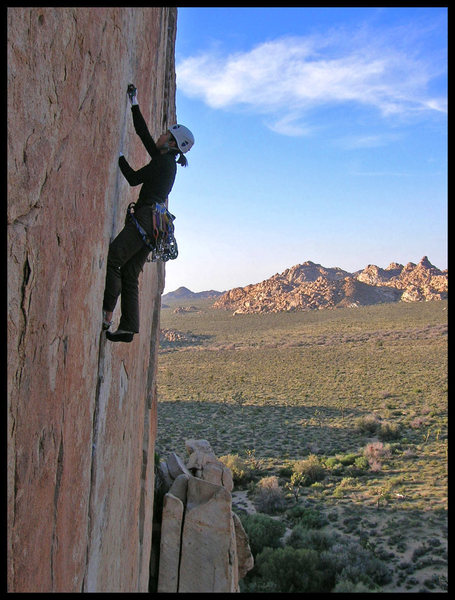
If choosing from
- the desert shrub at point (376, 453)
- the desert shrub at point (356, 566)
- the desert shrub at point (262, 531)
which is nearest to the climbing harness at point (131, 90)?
the desert shrub at point (356, 566)

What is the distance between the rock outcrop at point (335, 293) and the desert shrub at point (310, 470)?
257 ft

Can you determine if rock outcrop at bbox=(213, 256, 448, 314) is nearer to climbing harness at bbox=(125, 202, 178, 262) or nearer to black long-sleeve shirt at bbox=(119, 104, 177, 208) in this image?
climbing harness at bbox=(125, 202, 178, 262)

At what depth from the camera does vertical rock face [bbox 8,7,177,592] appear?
7.07ft

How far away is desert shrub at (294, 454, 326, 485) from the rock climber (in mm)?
13932

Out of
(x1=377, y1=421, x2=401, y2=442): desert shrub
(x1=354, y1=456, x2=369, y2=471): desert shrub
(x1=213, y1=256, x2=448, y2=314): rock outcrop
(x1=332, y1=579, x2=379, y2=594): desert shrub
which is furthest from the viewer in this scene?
(x1=213, y1=256, x2=448, y2=314): rock outcrop

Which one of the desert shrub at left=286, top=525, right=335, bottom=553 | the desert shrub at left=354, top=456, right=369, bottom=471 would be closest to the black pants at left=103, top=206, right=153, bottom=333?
the desert shrub at left=286, top=525, right=335, bottom=553

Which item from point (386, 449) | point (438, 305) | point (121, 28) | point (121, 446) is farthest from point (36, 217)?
point (438, 305)

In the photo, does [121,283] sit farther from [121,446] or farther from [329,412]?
[329,412]

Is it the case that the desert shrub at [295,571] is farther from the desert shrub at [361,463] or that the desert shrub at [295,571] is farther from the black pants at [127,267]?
the black pants at [127,267]

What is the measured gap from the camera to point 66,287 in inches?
110

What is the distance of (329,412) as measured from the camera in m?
26.2

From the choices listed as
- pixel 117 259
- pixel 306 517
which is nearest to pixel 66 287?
pixel 117 259

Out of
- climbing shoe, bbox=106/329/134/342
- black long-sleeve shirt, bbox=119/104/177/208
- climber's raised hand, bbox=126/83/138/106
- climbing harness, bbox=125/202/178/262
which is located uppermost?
climber's raised hand, bbox=126/83/138/106

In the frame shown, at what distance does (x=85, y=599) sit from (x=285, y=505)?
12.0 meters
